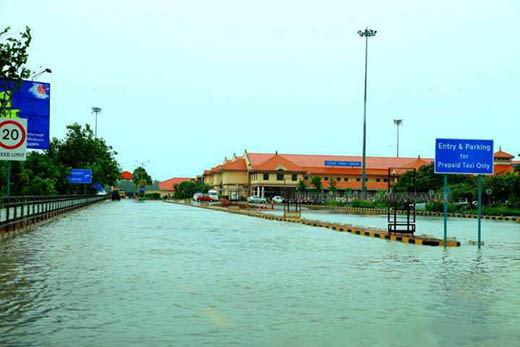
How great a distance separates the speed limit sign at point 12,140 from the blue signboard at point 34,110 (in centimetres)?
986

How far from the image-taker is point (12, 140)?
2261 centimetres

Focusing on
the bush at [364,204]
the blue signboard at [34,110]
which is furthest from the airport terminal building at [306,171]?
the blue signboard at [34,110]

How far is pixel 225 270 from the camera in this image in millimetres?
13438

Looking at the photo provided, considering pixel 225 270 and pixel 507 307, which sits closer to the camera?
pixel 507 307

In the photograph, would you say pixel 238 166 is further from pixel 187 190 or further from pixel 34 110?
pixel 34 110

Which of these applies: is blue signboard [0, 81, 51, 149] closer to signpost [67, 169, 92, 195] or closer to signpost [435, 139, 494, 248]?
signpost [435, 139, 494, 248]

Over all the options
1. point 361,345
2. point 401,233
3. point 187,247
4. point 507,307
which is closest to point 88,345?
point 361,345

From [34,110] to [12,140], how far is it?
10.6m

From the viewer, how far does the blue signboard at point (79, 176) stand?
7600 centimetres

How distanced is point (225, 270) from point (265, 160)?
121 metres

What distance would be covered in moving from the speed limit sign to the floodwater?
4944 millimetres

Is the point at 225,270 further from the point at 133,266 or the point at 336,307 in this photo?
the point at 336,307

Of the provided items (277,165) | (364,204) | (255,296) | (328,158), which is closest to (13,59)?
(255,296)

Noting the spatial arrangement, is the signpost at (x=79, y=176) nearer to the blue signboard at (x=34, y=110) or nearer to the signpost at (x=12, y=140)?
the blue signboard at (x=34, y=110)
